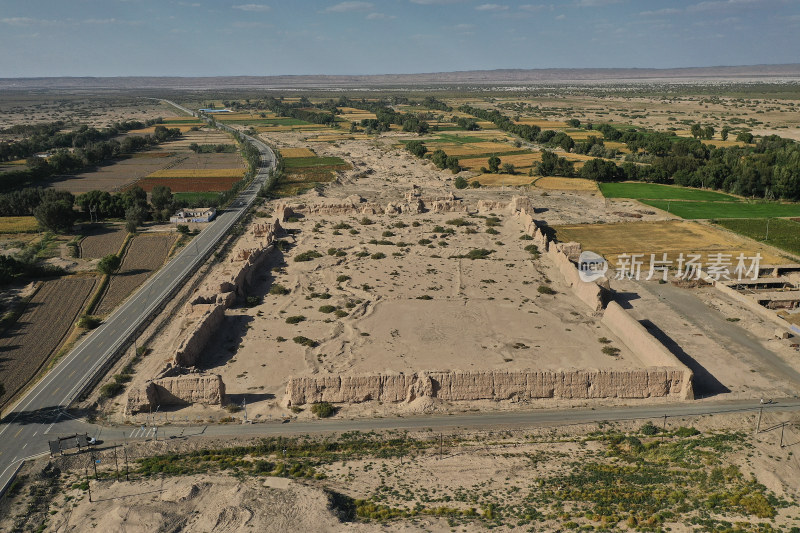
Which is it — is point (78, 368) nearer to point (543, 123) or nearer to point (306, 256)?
point (306, 256)

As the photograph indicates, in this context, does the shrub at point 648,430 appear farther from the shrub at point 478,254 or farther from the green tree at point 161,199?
the green tree at point 161,199

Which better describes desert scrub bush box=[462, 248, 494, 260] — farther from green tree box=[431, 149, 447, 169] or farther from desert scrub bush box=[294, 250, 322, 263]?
green tree box=[431, 149, 447, 169]

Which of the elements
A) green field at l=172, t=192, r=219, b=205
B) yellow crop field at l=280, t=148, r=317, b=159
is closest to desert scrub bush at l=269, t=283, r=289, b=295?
green field at l=172, t=192, r=219, b=205

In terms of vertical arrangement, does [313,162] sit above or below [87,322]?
above

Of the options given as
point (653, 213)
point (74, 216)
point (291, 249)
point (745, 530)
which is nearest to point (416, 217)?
point (291, 249)

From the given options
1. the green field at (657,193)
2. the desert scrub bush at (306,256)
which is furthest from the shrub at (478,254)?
the green field at (657,193)

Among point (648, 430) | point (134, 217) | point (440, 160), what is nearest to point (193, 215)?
point (134, 217)
